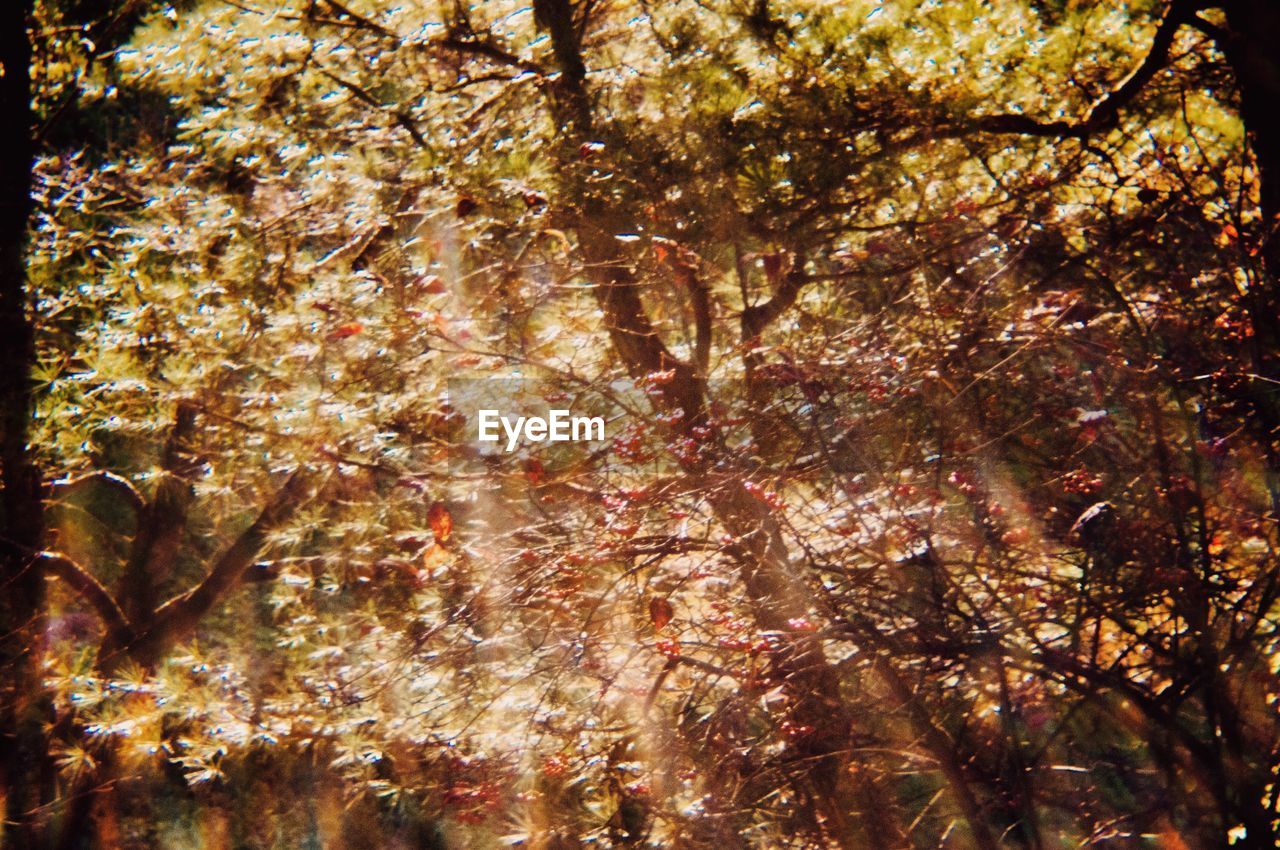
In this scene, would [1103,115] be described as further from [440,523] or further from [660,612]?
[440,523]

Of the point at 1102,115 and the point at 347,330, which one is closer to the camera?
the point at 1102,115

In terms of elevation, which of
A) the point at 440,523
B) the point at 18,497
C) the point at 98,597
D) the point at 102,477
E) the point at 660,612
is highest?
the point at 102,477

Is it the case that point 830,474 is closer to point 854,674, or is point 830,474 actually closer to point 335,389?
point 854,674

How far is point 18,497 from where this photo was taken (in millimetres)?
3834

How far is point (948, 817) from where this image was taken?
2.59 metres

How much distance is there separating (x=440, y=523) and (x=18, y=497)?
2.35 m

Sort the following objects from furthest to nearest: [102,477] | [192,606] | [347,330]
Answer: [102,477]
[192,606]
[347,330]

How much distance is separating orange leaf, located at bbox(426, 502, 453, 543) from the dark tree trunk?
208cm

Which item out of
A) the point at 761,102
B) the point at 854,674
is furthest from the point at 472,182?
the point at 854,674

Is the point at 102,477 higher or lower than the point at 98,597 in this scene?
higher

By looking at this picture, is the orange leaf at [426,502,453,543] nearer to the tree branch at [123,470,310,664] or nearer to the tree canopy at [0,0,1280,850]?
the tree canopy at [0,0,1280,850]

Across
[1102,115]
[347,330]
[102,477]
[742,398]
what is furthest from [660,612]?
[102,477]

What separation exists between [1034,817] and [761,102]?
1.76 metres

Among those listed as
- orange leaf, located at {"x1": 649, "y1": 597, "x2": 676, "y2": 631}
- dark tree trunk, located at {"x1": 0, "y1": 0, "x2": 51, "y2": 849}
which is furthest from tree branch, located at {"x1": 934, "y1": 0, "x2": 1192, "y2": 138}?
dark tree trunk, located at {"x1": 0, "y1": 0, "x2": 51, "y2": 849}
